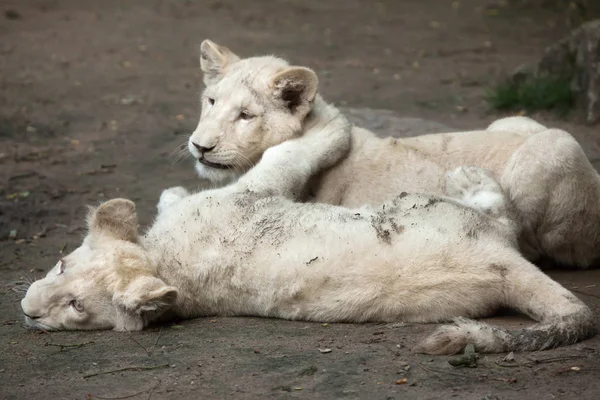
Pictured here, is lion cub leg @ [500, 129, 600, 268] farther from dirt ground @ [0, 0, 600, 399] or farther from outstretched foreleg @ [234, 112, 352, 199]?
outstretched foreleg @ [234, 112, 352, 199]

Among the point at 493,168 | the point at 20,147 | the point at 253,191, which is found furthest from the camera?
the point at 20,147

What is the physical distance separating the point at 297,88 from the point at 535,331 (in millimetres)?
2554

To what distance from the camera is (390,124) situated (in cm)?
990

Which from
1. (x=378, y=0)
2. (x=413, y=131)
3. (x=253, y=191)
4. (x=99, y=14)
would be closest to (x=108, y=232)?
(x=253, y=191)

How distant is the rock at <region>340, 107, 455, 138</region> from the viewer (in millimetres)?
9648

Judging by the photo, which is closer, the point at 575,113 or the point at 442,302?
the point at 442,302

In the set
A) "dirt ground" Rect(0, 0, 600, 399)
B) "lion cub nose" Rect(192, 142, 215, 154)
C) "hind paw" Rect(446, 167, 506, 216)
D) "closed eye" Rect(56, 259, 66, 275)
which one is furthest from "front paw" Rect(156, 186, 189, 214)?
"hind paw" Rect(446, 167, 506, 216)

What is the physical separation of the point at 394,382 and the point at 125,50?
11234 millimetres

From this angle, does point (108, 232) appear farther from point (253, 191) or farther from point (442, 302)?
point (442, 302)

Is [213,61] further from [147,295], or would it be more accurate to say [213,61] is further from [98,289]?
[147,295]

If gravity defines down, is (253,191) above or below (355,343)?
above

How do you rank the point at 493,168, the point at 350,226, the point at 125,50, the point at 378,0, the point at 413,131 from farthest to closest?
the point at 378,0 < the point at 125,50 < the point at 413,131 < the point at 493,168 < the point at 350,226

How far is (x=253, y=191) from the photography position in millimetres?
6461

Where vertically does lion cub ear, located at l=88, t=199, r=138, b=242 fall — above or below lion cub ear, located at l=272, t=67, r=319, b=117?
below
